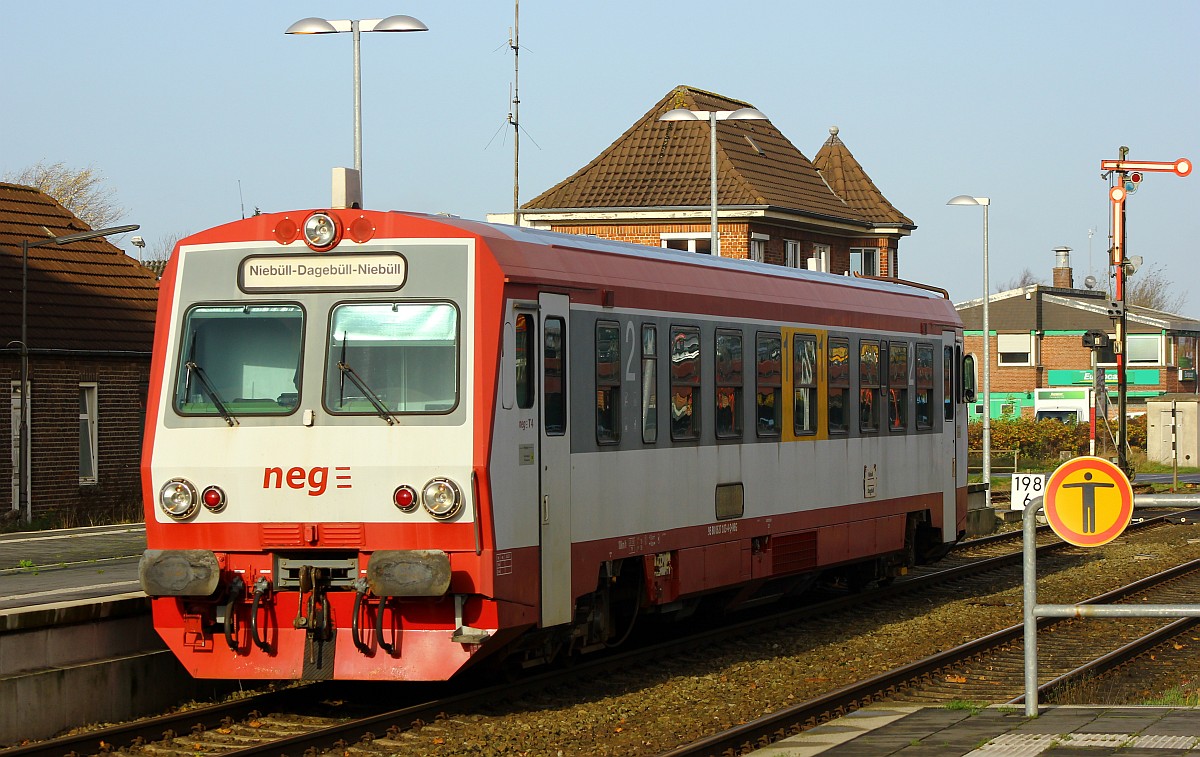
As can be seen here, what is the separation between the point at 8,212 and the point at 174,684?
1993 cm

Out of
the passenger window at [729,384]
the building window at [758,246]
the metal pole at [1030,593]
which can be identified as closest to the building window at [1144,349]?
the building window at [758,246]

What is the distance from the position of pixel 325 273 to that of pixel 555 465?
1.99 m

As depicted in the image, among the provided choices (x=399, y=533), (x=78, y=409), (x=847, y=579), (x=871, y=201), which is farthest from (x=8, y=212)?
(x=871, y=201)

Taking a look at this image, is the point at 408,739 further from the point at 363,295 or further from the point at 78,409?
the point at 78,409

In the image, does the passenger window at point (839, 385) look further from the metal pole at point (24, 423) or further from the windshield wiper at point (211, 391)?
the metal pole at point (24, 423)

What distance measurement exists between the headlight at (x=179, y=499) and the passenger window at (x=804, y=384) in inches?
249

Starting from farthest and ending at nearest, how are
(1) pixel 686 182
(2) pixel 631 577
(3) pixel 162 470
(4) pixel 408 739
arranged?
(1) pixel 686 182 < (2) pixel 631 577 < (3) pixel 162 470 < (4) pixel 408 739

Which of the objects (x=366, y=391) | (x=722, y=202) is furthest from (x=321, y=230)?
(x=722, y=202)

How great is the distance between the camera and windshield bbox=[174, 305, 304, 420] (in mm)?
11195

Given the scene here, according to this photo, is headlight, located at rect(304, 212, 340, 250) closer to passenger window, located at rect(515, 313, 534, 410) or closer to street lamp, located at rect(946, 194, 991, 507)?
passenger window, located at rect(515, 313, 534, 410)

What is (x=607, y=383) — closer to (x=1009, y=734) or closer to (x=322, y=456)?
(x=322, y=456)

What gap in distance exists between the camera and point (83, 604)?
445 inches

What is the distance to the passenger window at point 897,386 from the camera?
17.9 m

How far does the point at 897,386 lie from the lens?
1814 cm
